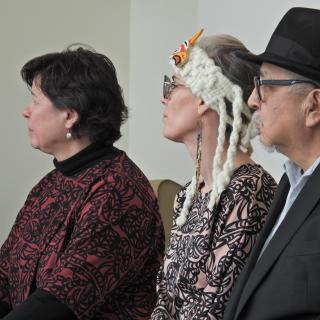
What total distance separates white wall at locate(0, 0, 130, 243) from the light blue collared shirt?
93.8 inches

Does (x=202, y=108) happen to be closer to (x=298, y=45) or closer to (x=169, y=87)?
(x=169, y=87)

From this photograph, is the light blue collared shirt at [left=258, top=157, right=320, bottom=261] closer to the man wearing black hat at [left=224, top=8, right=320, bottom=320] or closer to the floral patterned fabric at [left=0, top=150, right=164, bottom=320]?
the man wearing black hat at [left=224, top=8, right=320, bottom=320]

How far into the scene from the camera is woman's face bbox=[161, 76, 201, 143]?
1.98m

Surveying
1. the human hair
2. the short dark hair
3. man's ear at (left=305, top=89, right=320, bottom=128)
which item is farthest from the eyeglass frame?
man's ear at (left=305, top=89, right=320, bottom=128)

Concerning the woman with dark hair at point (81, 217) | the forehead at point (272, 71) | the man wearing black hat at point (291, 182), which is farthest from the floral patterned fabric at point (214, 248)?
the forehead at point (272, 71)

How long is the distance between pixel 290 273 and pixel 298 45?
496mm

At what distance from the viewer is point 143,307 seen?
2230 mm

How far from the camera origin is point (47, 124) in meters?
2.45

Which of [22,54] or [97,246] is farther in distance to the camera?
[22,54]

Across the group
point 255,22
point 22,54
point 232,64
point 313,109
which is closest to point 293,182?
point 313,109

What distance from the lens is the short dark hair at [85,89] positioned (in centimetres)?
243

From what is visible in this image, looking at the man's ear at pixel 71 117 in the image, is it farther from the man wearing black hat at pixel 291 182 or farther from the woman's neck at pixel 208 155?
the man wearing black hat at pixel 291 182

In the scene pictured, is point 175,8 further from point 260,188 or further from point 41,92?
point 260,188

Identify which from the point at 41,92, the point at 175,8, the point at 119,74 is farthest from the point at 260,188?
the point at 119,74
